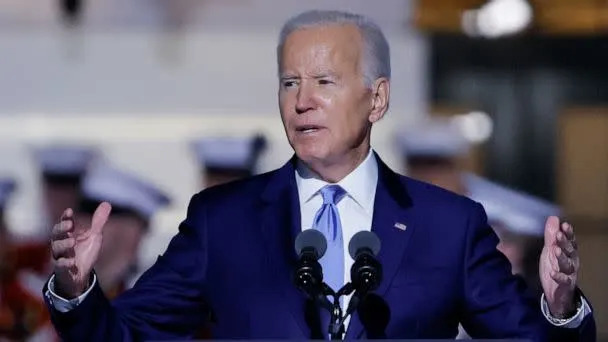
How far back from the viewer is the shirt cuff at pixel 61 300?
285 cm

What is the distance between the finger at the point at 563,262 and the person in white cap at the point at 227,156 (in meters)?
2.85

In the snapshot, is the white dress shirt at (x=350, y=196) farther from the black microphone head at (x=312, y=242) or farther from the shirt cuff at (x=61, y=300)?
the shirt cuff at (x=61, y=300)

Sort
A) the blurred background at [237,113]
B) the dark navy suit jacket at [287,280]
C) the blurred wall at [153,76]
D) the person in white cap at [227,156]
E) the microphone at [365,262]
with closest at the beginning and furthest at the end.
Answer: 1. the microphone at [365,262]
2. the dark navy suit jacket at [287,280]
3. the person in white cap at [227,156]
4. the blurred background at [237,113]
5. the blurred wall at [153,76]

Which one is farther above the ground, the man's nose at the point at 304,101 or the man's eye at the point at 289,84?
the man's eye at the point at 289,84

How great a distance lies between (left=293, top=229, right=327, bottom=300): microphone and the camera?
2.70 meters

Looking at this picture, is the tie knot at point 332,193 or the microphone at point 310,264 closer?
the microphone at point 310,264

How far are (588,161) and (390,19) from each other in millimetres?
899

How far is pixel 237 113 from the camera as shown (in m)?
5.99

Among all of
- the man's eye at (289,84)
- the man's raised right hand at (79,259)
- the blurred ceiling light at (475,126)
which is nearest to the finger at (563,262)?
the man's eye at (289,84)

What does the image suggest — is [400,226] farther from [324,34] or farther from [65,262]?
[65,262]

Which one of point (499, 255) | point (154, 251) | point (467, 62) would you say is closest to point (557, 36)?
point (467, 62)

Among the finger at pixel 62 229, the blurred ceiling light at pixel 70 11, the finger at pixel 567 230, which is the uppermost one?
the finger at pixel 62 229

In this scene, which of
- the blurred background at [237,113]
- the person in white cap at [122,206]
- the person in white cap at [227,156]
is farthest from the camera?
the blurred background at [237,113]

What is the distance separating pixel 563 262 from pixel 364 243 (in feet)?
1.06
